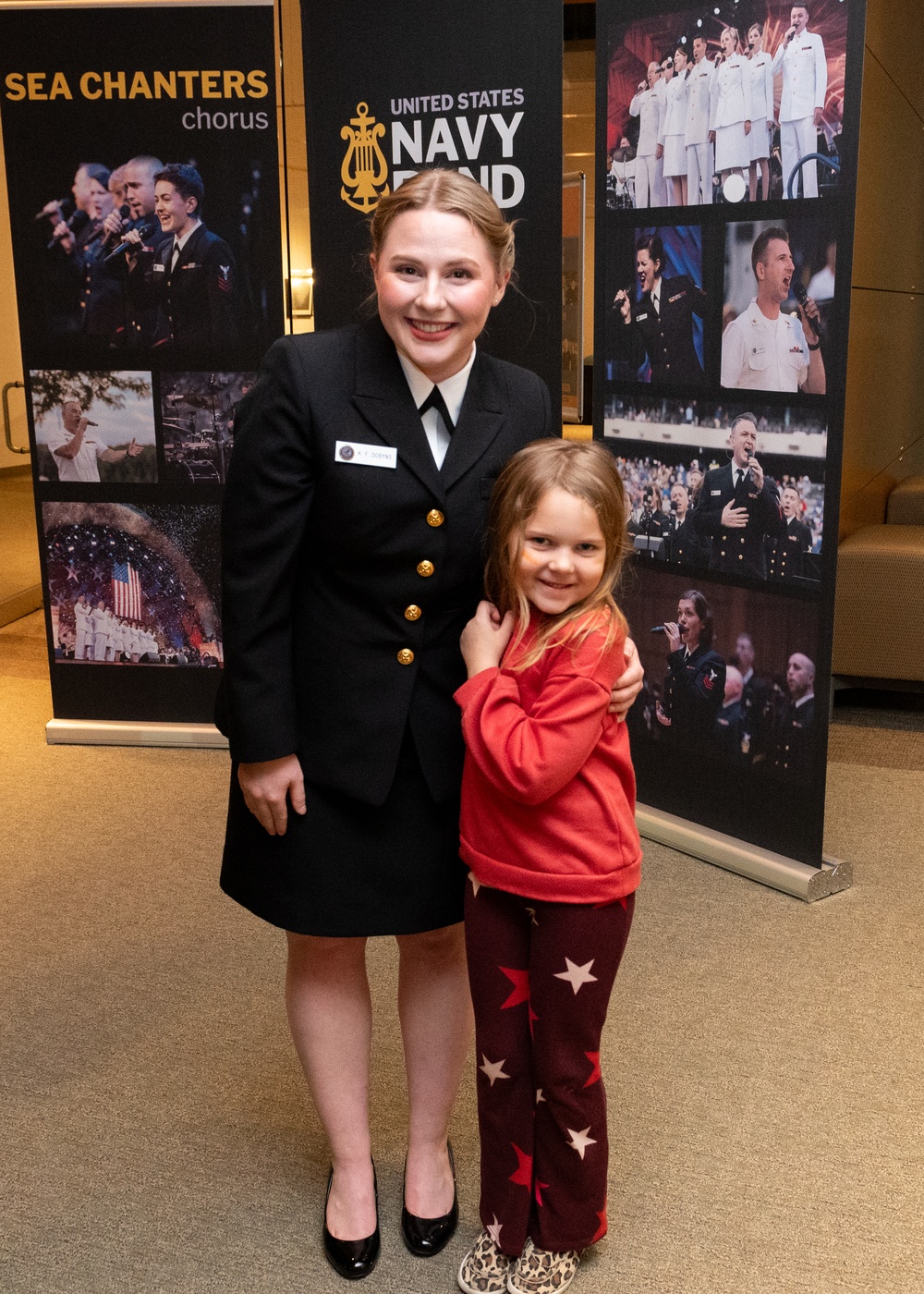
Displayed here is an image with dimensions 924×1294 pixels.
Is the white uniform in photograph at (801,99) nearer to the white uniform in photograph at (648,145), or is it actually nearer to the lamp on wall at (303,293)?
the white uniform in photograph at (648,145)

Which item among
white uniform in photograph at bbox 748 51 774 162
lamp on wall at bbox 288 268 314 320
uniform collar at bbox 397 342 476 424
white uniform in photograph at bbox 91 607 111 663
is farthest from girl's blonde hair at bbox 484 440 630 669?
lamp on wall at bbox 288 268 314 320

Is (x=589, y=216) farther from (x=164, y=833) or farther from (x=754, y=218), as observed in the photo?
(x=164, y=833)

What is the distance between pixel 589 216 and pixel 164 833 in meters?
4.80

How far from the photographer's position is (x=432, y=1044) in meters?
2.12

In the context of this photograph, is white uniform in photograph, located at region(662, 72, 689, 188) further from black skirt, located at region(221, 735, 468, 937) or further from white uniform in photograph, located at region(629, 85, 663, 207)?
black skirt, located at region(221, 735, 468, 937)

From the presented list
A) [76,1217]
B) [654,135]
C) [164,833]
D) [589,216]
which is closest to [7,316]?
[589,216]

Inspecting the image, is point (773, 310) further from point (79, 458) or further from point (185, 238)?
point (79, 458)

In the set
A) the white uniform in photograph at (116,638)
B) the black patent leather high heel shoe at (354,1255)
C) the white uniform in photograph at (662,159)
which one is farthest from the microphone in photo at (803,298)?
the white uniform in photograph at (116,638)

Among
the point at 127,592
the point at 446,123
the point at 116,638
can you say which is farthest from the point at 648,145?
the point at 116,638

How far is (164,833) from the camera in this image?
388 centimetres

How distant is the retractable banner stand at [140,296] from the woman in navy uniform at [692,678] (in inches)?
65.3

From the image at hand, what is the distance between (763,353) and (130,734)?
2626 mm

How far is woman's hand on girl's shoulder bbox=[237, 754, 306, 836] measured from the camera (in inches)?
73.1

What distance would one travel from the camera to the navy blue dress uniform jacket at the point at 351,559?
175 cm
